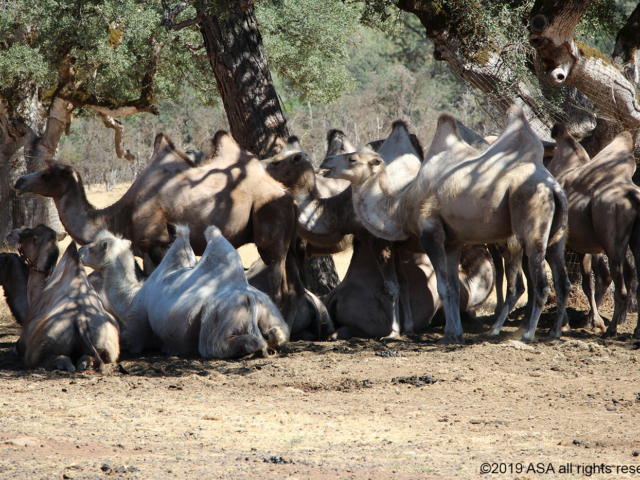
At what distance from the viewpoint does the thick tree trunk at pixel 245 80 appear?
9750 millimetres

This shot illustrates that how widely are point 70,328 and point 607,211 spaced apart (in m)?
5.66

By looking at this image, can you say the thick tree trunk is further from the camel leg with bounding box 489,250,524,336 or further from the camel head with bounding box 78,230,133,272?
the camel leg with bounding box 489,250,524,336

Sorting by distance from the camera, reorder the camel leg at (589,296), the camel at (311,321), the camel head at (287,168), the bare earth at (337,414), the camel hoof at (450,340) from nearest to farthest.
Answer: the bare earth at (337,414)
the camel hoof at (450,340)
the camel at (311,321)
the camel leg at (589,296)
the camel head at (287,168)

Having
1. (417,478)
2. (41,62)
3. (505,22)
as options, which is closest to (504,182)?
(505,22)

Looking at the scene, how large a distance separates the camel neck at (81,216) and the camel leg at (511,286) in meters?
4.46

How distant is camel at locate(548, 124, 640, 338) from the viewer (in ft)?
24.5

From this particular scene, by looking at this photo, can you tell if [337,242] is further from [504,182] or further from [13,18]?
[13,18]

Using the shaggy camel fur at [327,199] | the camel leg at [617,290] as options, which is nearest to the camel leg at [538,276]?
the camel leg at [617,290]

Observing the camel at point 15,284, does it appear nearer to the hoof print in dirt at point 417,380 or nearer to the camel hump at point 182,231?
the camel hump at point 182,231

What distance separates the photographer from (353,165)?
8219mm

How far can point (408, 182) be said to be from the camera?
8.57 metres

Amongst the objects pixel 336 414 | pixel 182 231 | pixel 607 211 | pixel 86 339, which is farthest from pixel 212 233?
pixel 607 211

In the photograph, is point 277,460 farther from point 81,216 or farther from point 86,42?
point 86,42

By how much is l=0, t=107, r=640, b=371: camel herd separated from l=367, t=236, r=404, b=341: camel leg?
2 cm
